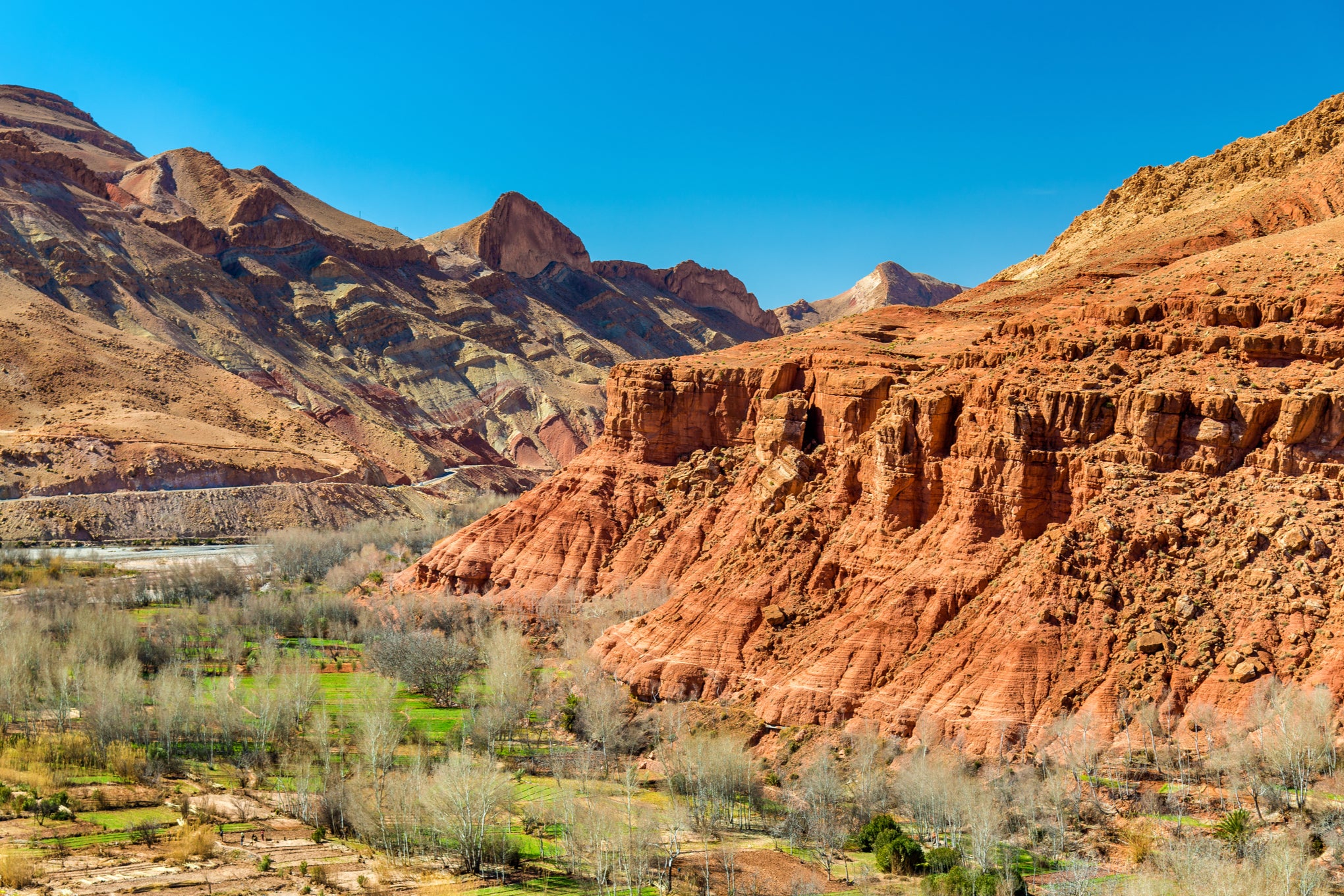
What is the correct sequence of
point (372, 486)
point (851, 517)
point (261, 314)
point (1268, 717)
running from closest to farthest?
point (1268, 717) < point (851, 517) < point (372, 486) < point (261, 314)

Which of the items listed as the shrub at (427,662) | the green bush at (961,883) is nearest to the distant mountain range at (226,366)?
the shrub at (427,662)

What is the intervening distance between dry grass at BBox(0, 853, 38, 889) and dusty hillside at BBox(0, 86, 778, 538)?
75.6 m

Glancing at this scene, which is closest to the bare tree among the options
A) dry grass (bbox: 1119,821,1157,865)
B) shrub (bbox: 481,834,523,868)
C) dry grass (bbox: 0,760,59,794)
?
shrub (bbox: 481,834,523,868)

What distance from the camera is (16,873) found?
1378 inches

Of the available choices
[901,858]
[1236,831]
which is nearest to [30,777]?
[901,858]

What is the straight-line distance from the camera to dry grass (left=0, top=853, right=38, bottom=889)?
3475 centimetres

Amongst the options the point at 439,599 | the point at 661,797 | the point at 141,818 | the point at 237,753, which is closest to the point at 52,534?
the point at 439,599

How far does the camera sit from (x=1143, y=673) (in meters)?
39.5

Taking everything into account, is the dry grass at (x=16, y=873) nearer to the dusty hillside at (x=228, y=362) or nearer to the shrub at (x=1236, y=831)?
the shrub at (x=1236, y=831)

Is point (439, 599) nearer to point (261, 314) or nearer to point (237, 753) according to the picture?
point (237, 753)

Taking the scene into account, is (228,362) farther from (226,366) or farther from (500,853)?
(500,853)

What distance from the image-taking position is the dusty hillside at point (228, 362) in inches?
4535

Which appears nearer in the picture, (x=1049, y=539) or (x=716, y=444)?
(x=1049, y=539)

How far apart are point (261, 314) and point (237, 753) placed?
137 metres
